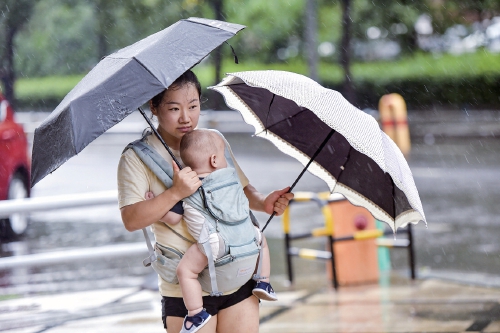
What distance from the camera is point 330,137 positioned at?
142 inches

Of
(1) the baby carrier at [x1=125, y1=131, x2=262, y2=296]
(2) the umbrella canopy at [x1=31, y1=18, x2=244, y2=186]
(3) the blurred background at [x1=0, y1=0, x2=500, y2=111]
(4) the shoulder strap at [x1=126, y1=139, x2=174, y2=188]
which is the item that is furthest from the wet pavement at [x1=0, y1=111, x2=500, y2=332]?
(3) the blurred background at [x1=0, y1=0, x2=500, y2=111]

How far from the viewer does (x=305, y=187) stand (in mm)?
13305

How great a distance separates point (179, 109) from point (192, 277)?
0.68 m

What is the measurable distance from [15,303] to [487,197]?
8.15 metres

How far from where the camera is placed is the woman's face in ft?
10.1

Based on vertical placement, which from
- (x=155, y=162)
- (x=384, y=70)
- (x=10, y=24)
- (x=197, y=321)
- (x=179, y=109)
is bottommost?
(x=197, y=321)

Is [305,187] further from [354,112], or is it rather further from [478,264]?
[354,112]

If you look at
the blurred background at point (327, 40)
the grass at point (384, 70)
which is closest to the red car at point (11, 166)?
the blurred background at point (327, 40)

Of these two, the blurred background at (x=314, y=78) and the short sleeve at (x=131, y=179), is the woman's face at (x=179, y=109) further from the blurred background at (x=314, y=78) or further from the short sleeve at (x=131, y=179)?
the blurred background at (x=314, y=78)

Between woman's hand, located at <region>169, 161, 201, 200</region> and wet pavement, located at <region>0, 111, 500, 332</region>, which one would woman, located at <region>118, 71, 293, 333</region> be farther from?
wet pavement, located at <region>0, 111, 500, 332</region>

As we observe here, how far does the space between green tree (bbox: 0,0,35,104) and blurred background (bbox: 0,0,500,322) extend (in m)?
0.08

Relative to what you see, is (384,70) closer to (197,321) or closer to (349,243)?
(349,243)

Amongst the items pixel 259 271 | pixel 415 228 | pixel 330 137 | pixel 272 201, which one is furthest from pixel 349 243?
pixel 259 271

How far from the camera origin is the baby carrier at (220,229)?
9.90 feet
